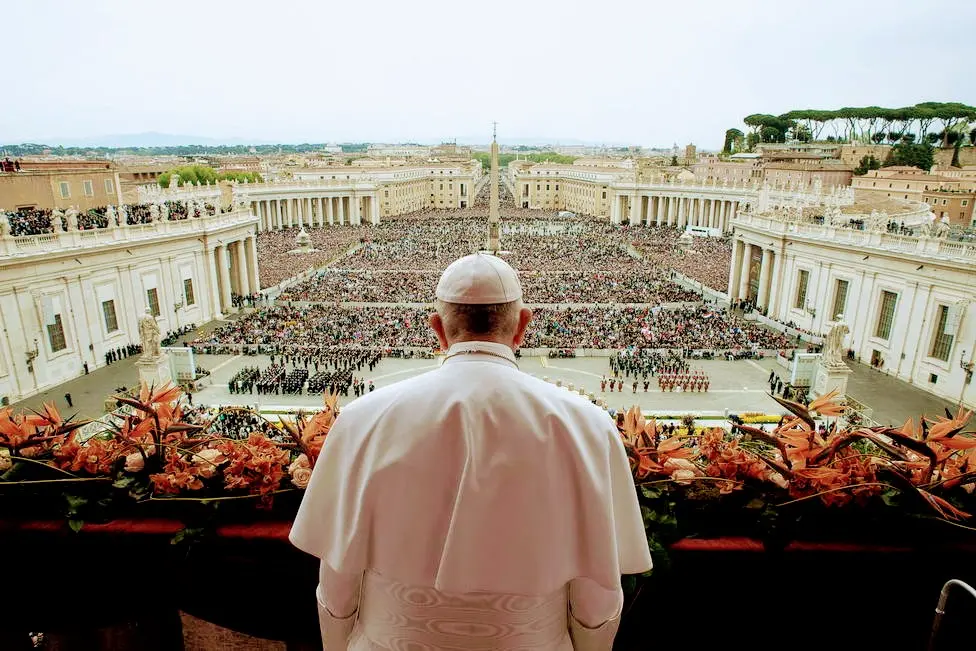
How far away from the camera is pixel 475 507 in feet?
5.92

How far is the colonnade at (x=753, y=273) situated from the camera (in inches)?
1367

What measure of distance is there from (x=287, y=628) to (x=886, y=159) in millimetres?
97913

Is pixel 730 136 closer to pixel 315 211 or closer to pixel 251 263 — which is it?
pixel 315 211

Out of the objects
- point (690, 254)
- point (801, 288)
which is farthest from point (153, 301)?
point (690, 254)

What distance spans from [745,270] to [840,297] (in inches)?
312

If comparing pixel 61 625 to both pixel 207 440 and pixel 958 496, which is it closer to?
pixel 207 440

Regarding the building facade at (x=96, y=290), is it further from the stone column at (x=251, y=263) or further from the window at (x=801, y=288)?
the window at (x=801, y=288)

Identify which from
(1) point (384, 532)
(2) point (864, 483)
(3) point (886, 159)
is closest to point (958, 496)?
(2) point (864, 483)

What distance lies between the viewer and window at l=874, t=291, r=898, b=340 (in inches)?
1045

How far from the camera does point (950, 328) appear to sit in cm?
2281

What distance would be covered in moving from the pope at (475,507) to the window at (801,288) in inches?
1359

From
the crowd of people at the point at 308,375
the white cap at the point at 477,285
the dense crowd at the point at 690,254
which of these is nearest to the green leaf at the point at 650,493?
the white cap at the point at 477,285

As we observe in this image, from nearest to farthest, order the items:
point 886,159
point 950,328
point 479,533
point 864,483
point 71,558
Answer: point 479,533
point 864,483
point 71,558
point 950,328
point 886,159

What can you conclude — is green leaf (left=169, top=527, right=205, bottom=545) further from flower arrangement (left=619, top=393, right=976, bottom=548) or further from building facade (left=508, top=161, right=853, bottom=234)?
building facade (left=508, top=161, right=853, bottom=234)
